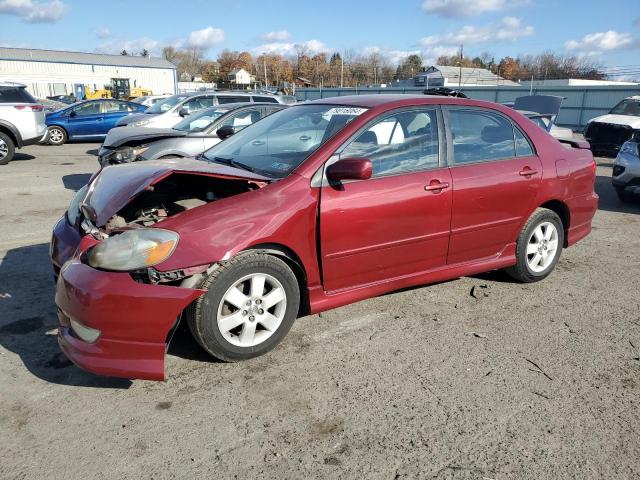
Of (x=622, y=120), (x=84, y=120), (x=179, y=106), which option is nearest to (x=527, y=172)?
(x=179, y=106)

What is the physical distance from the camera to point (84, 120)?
664 inches

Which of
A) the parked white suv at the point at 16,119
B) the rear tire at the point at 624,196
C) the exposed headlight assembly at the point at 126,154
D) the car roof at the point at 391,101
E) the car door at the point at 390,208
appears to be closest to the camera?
the car door at the point at 390,208

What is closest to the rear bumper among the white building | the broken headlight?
the broken headlight

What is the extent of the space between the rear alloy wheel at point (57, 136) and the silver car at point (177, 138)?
28.1 feet

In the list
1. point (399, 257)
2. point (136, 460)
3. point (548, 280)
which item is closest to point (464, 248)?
point (399, 257)

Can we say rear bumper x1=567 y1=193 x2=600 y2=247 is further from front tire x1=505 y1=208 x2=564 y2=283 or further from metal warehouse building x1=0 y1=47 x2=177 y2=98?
metal warehouse building x1=0 y1=47 x2=177 y2=98

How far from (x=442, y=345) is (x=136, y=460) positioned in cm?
210

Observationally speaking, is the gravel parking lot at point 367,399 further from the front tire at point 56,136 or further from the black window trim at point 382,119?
the front tire at point 56,136

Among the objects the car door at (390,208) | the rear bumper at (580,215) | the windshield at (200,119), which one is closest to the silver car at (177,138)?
the windshield at (200,119)

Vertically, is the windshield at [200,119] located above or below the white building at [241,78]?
below

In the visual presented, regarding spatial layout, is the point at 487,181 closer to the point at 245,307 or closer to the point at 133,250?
the point at 245,307

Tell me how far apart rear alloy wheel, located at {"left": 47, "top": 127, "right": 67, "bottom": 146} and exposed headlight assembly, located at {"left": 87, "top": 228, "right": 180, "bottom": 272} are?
15.6m

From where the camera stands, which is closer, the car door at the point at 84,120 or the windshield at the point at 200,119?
the windshield at the point at 200,119

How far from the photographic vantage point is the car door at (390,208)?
350 centimetres
